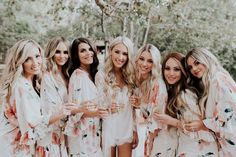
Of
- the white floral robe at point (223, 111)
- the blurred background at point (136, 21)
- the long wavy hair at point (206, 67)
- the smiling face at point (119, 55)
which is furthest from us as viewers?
the blurred background at point (136, 21)

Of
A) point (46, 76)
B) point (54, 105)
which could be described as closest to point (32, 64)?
point (46, 76)

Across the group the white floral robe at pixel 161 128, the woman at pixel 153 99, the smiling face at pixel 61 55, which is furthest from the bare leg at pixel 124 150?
the smiling face at pixel 61 55

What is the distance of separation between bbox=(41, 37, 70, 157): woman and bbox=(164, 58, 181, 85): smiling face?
0.69 m

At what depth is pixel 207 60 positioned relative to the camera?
2.51 m

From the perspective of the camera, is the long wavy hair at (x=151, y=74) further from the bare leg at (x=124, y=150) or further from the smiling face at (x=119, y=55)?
the bare leg at (x=124, y=150)

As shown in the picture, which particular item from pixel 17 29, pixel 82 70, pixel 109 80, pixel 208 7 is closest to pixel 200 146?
pixel 109 80

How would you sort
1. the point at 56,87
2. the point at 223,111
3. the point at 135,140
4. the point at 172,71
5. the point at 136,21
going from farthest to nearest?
1. the point at 136,21
2. the point at 135,140
3. the point at 56,87
4. the point at 172,71
5. the point at 223,111

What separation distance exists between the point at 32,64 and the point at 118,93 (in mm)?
647

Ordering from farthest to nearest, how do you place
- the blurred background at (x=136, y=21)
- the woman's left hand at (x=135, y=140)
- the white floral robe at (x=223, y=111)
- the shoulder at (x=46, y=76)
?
the blurred background at (x=136, y=21) < the woman's left hand at (x=135, y=140) < the shoulder at (x=46, y=76) < the white floral robe at (x=223, y=111)

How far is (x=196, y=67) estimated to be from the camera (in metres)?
2.53

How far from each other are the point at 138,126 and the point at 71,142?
0.52 metres

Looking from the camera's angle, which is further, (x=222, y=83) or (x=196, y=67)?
(x=196, y=67)

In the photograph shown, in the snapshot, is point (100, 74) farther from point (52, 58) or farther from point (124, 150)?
point (124, 150)

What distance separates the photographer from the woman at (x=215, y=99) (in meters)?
2.39
